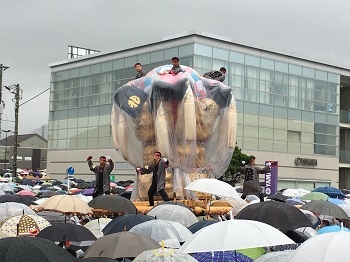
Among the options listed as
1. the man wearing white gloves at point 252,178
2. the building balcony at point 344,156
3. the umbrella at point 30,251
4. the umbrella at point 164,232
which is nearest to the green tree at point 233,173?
the building balcony at point 344,156

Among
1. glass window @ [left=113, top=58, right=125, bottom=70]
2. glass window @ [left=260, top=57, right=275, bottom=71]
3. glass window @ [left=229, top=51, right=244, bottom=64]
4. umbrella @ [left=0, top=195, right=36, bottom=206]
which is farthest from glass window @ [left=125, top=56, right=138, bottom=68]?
A: umbrella @ [left=0, top=195, right=36, bottom=206]

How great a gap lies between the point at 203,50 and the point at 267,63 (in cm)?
585

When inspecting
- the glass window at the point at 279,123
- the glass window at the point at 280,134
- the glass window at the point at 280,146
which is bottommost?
the glass window at the point at 280,146

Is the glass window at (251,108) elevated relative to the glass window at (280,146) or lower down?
elevated

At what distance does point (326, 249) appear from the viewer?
16.4 ft

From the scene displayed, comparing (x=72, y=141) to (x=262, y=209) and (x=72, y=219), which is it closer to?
(x=72, y=219)

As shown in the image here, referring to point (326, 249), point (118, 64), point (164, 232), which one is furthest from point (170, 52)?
point (326, 249)

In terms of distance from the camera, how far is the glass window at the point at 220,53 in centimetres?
4157

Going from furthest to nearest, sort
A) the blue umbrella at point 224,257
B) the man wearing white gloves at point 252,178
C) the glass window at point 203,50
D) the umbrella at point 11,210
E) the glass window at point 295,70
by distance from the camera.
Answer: the glass window at point 295,70, the glass window at point 203,50, the man wearing white gloves at point 252,178, the umbrella at point 11,210, the blue umbrella at point 224,257

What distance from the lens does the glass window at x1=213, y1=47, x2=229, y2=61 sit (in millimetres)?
41569

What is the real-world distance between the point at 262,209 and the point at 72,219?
14.2 ft

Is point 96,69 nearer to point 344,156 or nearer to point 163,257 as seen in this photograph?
point 344,156

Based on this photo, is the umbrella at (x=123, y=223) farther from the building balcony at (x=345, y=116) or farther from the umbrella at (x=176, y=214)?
the building balcony at (x=345, y=116)

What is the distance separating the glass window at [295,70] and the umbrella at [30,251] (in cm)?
4240
